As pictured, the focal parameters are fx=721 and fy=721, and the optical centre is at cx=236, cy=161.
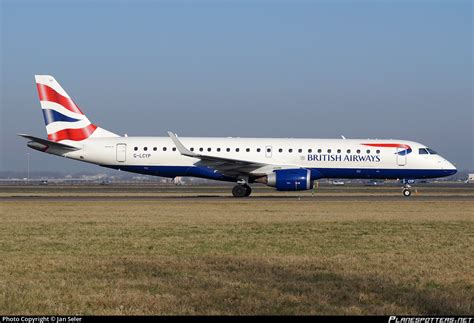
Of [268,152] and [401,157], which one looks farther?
[401,157]

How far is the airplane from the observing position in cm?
4128

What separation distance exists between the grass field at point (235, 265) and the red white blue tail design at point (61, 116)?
18801mm

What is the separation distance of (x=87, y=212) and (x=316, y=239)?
40.2 feet

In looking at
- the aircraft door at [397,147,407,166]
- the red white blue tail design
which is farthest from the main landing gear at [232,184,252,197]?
the aircraft door at [397,147,407,166]

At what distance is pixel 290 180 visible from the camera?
38781mm

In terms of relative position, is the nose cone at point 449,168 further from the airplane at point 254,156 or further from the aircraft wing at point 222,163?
the aircraft wing at point 222,163

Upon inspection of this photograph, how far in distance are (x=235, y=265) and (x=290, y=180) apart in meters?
25.5

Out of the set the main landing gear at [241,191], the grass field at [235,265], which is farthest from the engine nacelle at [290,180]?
the grass field at [235,265]

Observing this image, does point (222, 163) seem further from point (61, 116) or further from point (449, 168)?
point (449, 168)

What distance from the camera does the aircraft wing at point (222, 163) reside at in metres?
39.4

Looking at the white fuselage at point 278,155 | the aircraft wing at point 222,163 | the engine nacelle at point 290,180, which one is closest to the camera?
the engine nacelle at point 290,180

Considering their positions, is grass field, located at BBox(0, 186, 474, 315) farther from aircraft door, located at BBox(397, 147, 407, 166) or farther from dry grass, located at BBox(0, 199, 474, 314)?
aircraft door, located at BBox(397, 147, 407, 166)

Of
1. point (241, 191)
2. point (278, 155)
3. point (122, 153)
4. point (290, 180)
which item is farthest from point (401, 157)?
point (122, 153)

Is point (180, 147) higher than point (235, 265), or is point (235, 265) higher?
point (180, 147)
